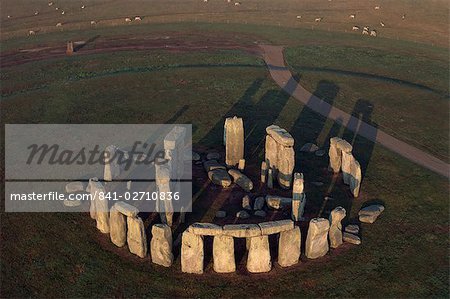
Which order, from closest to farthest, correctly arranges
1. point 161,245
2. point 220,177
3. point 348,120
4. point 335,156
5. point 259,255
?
point 259,255, point 161,245, point 220,177, point 335,156, point 348,120

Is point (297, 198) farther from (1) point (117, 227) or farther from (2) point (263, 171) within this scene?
(1) point (117, 227)

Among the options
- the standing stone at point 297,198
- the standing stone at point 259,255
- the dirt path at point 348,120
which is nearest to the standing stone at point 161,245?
the standing stone at point 259,255

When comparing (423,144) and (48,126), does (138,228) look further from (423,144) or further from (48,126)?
(423,144)

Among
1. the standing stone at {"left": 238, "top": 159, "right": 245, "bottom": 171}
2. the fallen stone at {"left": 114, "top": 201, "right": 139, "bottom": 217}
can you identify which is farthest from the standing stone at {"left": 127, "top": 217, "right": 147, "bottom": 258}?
the standing stone at {"left": 238, "top": 159, "right": 245, "bottom": 171}

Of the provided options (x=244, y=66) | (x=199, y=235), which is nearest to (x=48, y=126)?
(x=199, y=235)

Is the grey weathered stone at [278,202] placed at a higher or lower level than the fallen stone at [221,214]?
higher

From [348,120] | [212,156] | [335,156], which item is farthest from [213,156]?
[348,120]

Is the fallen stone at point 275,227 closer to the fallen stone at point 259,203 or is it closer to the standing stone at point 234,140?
the fallen stone at point 259,203
